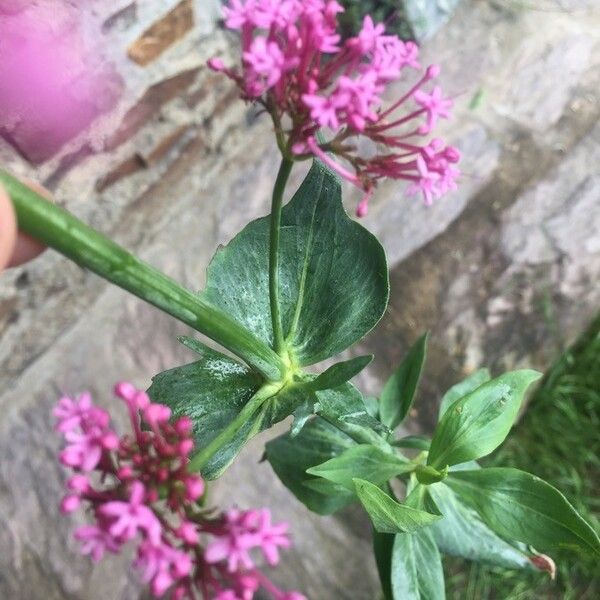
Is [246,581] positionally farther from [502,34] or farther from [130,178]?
[502,34]

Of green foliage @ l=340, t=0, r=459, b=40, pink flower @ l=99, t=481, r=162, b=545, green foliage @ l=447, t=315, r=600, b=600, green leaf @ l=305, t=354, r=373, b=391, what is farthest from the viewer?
green foliage @ l=340, t=0, r=459, b=40

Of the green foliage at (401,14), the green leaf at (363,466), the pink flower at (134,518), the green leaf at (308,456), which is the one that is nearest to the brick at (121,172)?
the green foliage at (401,14)

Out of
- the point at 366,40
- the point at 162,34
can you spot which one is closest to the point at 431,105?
the point at 366,40

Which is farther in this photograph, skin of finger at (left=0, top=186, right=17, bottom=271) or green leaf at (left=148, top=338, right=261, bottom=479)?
green leaf at (left=148, top=338, right=261, bottom=479)

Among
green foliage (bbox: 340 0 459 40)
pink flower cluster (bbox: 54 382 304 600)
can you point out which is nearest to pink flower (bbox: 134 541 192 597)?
pink flower cluster (bbox: 54 382 304 600)

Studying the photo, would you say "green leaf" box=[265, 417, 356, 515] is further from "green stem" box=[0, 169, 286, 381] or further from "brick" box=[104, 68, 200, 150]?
"brick" box=[104, 68, 200, 150]

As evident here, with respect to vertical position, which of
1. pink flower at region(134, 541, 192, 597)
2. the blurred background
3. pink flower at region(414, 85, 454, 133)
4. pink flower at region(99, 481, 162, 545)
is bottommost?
the blurred background

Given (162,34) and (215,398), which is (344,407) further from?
(162,34)
